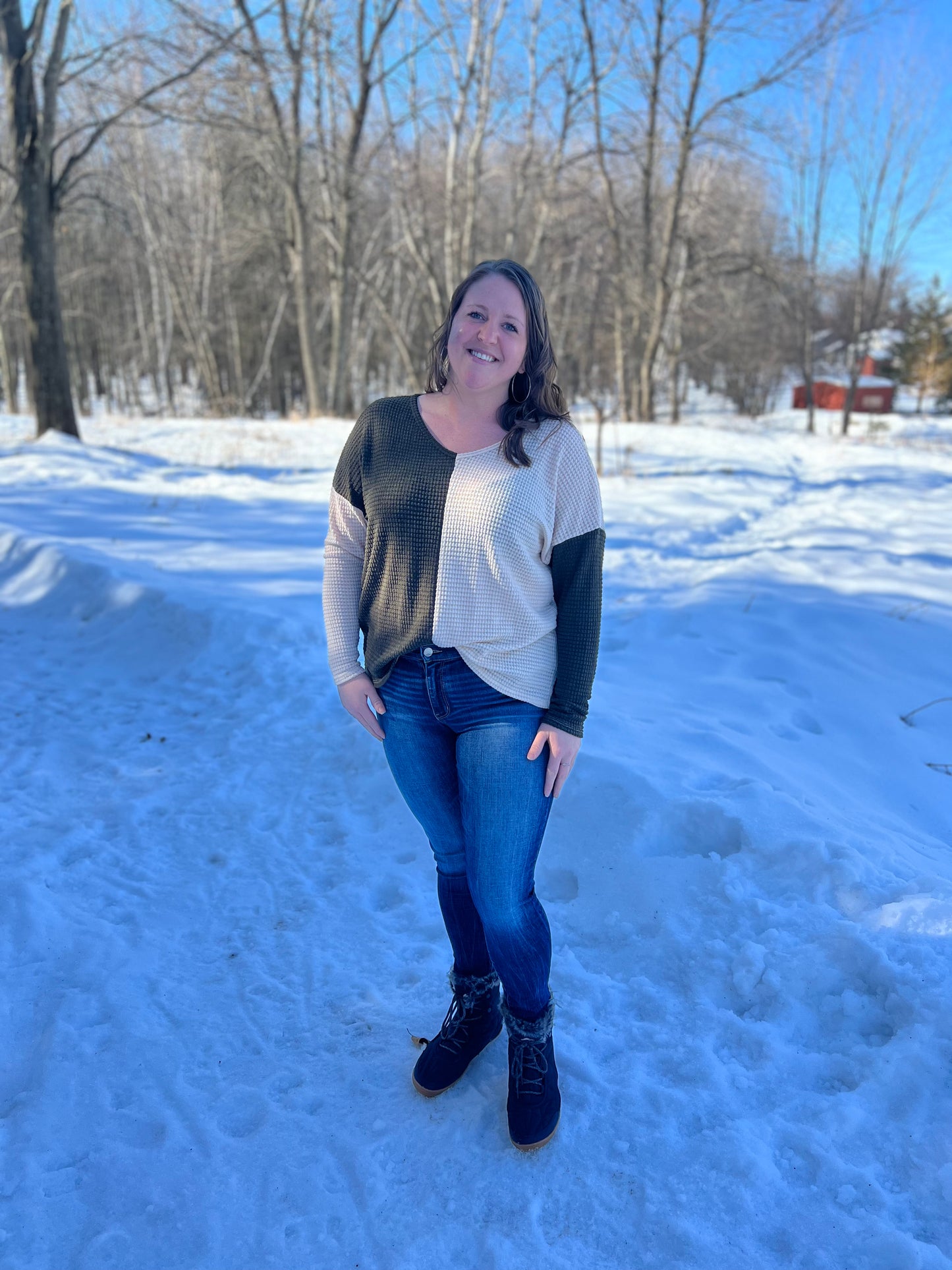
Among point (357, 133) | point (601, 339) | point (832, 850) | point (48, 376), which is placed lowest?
point (832, 850)

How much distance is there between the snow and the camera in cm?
173

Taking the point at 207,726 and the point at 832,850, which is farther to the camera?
the point at 207,726

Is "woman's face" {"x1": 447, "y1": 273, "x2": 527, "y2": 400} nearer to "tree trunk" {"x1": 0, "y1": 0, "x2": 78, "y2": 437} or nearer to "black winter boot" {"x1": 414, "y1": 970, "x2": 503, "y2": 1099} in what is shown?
"black winter boot" {"x1": 414, "y1": 970, "x2": 503, "y2": 1099}

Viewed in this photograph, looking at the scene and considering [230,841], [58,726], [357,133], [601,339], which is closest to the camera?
[230,841]

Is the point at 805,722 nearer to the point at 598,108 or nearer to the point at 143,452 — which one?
the point at 143,452

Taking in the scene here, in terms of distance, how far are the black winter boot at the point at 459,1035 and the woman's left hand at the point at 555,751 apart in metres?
0.64

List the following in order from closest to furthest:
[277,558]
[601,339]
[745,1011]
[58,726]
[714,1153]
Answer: [714,1153] → [745,1011] → [58,726] → [277,558] → [601,339]

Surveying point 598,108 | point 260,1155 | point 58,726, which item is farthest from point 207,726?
point 598,108

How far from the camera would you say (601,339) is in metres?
31.6

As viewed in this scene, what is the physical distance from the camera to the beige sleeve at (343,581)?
1.89 m

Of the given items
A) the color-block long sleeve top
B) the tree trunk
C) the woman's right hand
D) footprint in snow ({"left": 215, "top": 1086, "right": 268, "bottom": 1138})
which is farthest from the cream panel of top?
the tree trunk

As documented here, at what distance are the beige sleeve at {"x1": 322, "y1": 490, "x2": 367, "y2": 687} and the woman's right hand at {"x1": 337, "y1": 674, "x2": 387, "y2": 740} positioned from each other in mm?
23

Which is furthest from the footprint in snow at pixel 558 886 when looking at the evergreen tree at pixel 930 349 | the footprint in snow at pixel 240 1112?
the evergreen tree at pixel 930 349

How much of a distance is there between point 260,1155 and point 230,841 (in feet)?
4.50
